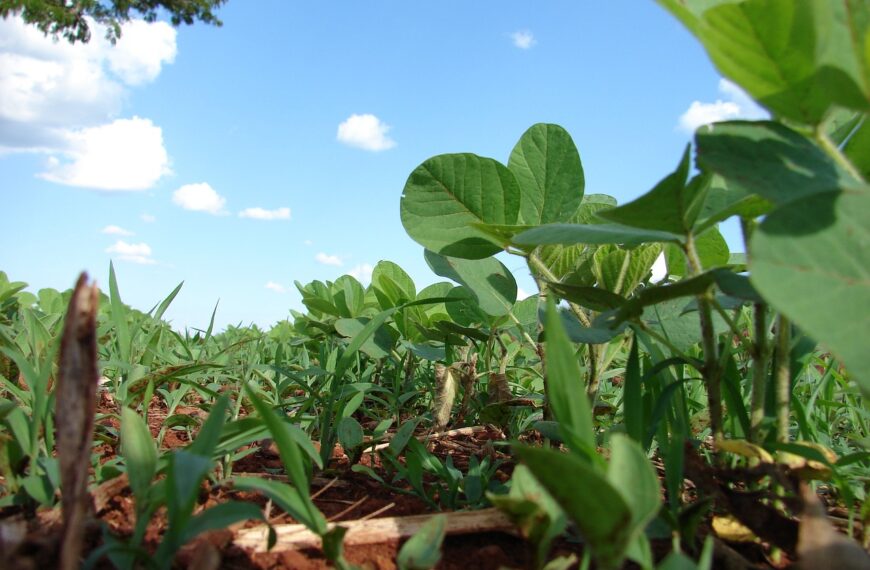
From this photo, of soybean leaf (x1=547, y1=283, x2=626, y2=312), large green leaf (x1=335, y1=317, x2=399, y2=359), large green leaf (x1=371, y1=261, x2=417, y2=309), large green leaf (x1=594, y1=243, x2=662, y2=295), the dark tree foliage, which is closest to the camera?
soybean leaf (x1=547, y1=283, x2=626, y2=312)

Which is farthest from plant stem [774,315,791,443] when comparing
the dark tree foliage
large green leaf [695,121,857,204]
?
the dark tree foliage

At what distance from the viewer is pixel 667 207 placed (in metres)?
0.93

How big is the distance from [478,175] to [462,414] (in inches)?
28.4

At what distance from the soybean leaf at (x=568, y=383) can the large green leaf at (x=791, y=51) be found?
0.34 m

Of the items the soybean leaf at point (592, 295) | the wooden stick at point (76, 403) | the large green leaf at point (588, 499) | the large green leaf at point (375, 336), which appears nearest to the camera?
the large green leaf at point (588, 499)

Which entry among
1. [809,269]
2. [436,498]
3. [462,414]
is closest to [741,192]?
[809,269]

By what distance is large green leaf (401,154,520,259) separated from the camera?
1.43 meters

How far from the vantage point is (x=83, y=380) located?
30.5 inches

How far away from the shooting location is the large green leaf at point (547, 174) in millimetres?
1479

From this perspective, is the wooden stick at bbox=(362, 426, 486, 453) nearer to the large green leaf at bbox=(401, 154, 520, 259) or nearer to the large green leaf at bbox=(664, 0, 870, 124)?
the large green leaf at bbox=(401, 154, 520, 259)

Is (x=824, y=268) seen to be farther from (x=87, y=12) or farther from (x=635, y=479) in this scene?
(x=87, y=12)

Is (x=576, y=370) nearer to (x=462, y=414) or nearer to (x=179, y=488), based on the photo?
(x=179, y=488)

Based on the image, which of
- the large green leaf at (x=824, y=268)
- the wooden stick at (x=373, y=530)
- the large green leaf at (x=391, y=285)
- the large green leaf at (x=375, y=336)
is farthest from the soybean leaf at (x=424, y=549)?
the large green leaf at (x=391, y=285)

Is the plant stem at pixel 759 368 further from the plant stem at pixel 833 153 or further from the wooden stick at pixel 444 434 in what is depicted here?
the wooden stick at pixel 444 434
